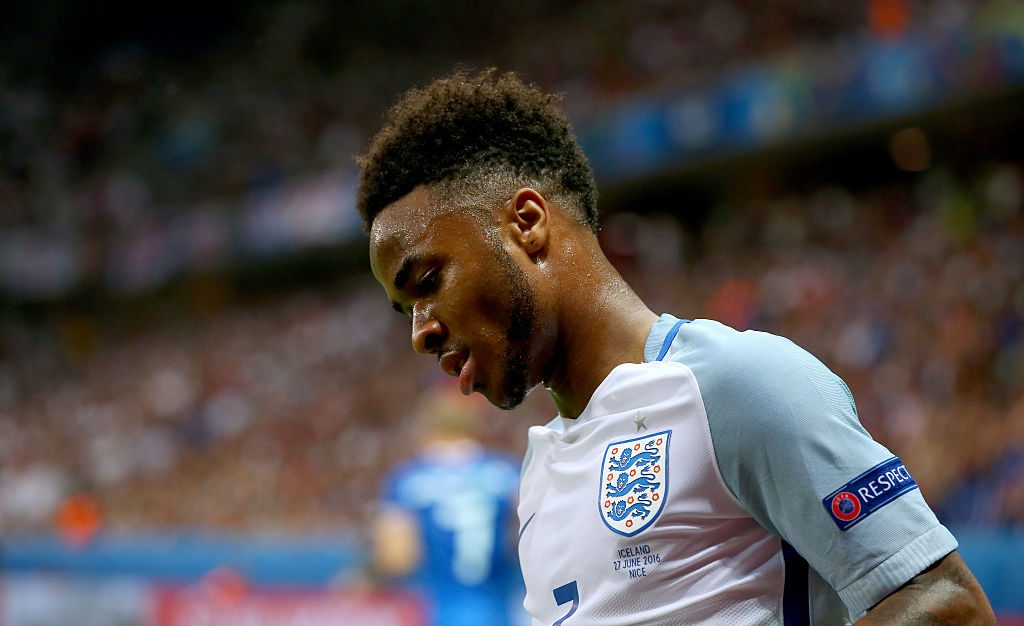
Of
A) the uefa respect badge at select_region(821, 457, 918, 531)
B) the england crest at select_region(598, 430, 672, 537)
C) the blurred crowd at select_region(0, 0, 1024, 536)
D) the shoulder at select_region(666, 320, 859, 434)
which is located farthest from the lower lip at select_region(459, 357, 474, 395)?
the blurred crowd at select_region(0, 0, 1024, 536)

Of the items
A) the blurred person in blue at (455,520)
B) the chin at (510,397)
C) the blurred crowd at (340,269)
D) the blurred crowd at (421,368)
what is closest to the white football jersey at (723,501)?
the chin at (510,397)

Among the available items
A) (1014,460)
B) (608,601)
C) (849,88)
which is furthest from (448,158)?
(849,88)

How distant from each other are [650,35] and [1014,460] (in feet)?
35.2

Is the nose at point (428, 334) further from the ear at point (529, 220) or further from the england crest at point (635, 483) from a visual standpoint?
the england crest at point (635, 483)

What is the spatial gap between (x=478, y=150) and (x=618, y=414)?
21.1 inches

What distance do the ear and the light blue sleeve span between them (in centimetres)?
46

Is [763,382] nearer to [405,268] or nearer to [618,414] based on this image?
[618,414]

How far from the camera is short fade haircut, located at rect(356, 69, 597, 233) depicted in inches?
78.2

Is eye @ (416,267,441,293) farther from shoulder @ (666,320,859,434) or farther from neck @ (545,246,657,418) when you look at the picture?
shoulder @ (666,320,859,434)

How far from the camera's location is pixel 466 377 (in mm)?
1918

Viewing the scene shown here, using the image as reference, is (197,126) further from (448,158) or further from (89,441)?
(448,158)

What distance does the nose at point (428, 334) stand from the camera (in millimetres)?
1903

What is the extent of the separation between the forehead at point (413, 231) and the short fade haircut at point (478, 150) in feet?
0.12

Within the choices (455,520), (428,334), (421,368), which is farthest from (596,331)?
(421,368)
